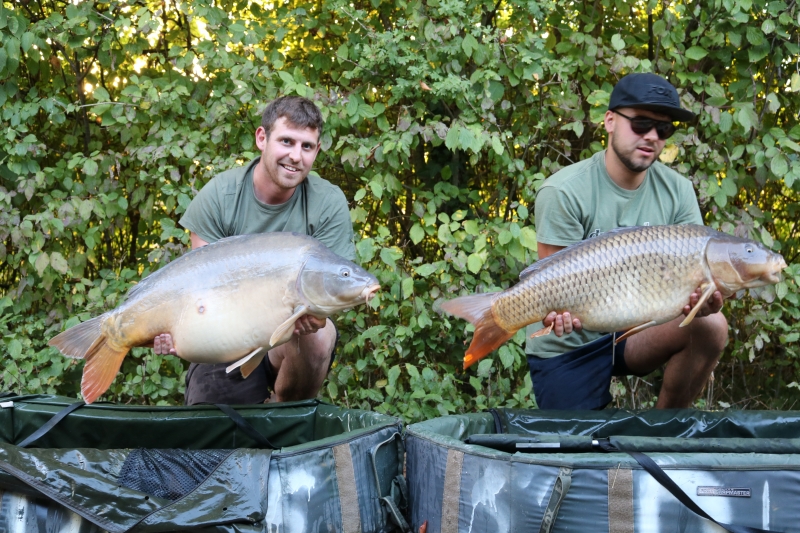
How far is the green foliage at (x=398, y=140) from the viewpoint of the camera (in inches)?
119

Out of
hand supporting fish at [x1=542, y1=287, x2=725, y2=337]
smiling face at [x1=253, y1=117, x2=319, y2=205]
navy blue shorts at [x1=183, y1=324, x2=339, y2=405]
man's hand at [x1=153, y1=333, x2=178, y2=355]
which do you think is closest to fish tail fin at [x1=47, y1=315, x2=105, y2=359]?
man's hand at [x1=153, y1=333, x2=178, y2=355]

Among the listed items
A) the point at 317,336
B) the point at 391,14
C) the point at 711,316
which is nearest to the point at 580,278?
the point at 711,316

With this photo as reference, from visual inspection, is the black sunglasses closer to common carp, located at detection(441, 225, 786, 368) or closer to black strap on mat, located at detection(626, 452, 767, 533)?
common carp, located at detection(441, 225, 786, 368)

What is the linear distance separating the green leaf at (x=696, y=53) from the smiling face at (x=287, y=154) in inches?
60.5

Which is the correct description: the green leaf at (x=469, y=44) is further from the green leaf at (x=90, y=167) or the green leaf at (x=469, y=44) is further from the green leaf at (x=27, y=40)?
the green leaf at (x=27, y=40)

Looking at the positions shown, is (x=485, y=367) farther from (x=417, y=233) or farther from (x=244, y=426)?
(x=244, y=426)

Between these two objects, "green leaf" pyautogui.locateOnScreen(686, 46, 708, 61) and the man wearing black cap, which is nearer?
the man wearing black cap

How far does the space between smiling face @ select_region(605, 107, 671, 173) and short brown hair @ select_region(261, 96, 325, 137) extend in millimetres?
823

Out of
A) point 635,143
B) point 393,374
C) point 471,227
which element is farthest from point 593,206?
point 393,374

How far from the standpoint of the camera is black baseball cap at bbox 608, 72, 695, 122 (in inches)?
89.3

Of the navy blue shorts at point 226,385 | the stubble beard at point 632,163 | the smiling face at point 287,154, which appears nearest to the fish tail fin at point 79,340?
the navy blue shorts at point 226,385

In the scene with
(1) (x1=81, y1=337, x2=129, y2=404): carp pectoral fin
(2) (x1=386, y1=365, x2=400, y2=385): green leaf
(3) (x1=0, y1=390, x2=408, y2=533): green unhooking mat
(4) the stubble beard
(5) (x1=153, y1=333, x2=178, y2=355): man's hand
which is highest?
Answer: (4) the stubble beard

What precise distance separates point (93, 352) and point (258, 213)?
61cm

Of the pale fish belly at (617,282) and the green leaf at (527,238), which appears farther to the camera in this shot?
the green leaf at (527,238)
